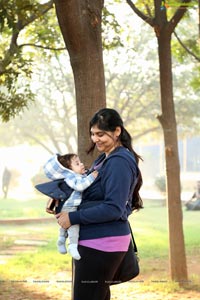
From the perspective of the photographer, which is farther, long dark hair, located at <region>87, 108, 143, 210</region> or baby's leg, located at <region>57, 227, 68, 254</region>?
baby's leg, located at <region>57, 227, 68, 254</region>

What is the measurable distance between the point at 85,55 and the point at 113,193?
2345mm

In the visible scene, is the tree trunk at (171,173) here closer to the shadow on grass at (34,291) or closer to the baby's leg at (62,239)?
the shadow on grass at (34,291)

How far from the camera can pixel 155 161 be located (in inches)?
1721

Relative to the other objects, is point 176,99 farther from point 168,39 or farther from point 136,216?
point 168,39

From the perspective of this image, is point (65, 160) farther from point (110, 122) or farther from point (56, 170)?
point (110, 122)

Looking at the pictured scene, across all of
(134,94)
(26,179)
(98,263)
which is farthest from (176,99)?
(98,263)

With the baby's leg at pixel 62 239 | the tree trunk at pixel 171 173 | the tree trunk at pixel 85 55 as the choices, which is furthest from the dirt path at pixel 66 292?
the baby's leg at pixel 62 239

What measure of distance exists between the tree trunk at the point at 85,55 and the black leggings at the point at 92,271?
2.07 meters

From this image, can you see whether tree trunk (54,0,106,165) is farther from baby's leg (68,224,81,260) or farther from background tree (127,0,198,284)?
background tree (127,0,198,284)

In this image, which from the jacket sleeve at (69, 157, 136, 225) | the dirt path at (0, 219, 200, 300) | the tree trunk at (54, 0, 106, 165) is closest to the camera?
the jacket sleeve at (69, 157, 136, 225)

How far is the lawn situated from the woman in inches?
123

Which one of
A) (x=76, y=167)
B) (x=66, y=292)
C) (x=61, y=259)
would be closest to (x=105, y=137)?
(x=76, y=167)

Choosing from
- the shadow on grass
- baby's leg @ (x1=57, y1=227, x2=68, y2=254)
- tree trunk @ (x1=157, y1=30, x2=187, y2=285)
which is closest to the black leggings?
baby's leg @ (x1=57, y1=227, x2=68, y2=254)

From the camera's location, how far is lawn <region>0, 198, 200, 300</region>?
328 inches
